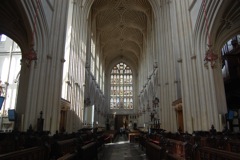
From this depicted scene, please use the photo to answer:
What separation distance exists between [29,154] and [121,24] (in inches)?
1093

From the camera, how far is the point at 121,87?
41562mm

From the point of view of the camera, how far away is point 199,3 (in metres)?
9.71

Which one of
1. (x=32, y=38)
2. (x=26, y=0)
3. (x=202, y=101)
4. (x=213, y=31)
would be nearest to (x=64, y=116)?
(x=32, y=38)

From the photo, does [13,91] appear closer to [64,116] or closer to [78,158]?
[64,116]

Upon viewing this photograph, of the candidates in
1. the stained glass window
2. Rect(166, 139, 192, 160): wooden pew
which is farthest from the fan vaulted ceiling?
Rect(166, 139, 192, 160): wooden pew

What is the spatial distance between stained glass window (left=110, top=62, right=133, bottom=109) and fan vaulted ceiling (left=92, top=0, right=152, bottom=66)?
387cm

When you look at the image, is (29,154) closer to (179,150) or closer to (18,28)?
(179,150)

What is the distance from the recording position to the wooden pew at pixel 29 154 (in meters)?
2.60

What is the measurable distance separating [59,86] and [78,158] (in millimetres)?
6532

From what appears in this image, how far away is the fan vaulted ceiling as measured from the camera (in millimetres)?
24625

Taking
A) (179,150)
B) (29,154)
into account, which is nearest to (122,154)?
(179,150)

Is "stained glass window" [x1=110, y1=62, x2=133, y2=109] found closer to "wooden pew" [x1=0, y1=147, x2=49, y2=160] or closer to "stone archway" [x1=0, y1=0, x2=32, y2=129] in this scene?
"stone archway" [x1=0, y1=0, x2=32, y2=129]

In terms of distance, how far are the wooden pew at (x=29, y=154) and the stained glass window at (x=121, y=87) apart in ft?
120

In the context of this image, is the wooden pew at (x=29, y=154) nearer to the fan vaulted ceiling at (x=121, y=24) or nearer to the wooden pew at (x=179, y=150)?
the wooden pew at (x=179, y=150)
